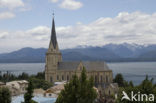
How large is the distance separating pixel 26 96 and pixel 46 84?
40169 mm

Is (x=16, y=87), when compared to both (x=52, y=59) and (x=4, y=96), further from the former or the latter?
(x=4, y=96)

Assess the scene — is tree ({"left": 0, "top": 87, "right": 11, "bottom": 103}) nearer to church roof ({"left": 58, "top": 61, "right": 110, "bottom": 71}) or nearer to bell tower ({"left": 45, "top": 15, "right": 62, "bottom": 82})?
bell tower ({"left": 45, "top": 15, "right": 62, "bottom": 82})

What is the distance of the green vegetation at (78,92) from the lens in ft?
62.6

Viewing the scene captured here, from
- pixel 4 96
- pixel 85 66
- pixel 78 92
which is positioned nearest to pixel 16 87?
pixel 85 66

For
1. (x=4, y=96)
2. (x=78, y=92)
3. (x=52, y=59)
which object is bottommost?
(x=4, y=96)

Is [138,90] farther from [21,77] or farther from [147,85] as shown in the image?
[21,77]

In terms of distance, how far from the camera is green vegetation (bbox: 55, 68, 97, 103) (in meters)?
19.1

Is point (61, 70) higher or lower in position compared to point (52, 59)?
lower

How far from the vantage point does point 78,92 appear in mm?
19109

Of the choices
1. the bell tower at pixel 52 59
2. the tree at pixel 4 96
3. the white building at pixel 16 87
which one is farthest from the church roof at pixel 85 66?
the tree at pixel 4 96

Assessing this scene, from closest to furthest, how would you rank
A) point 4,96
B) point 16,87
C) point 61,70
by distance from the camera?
1. point 4,96
2. point 16,87
3. point 61,70

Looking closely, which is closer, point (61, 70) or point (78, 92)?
point (78, 92)

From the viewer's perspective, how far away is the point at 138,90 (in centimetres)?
2009

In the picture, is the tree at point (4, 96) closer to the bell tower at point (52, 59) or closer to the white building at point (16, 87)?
the white building at point (16, 87)
